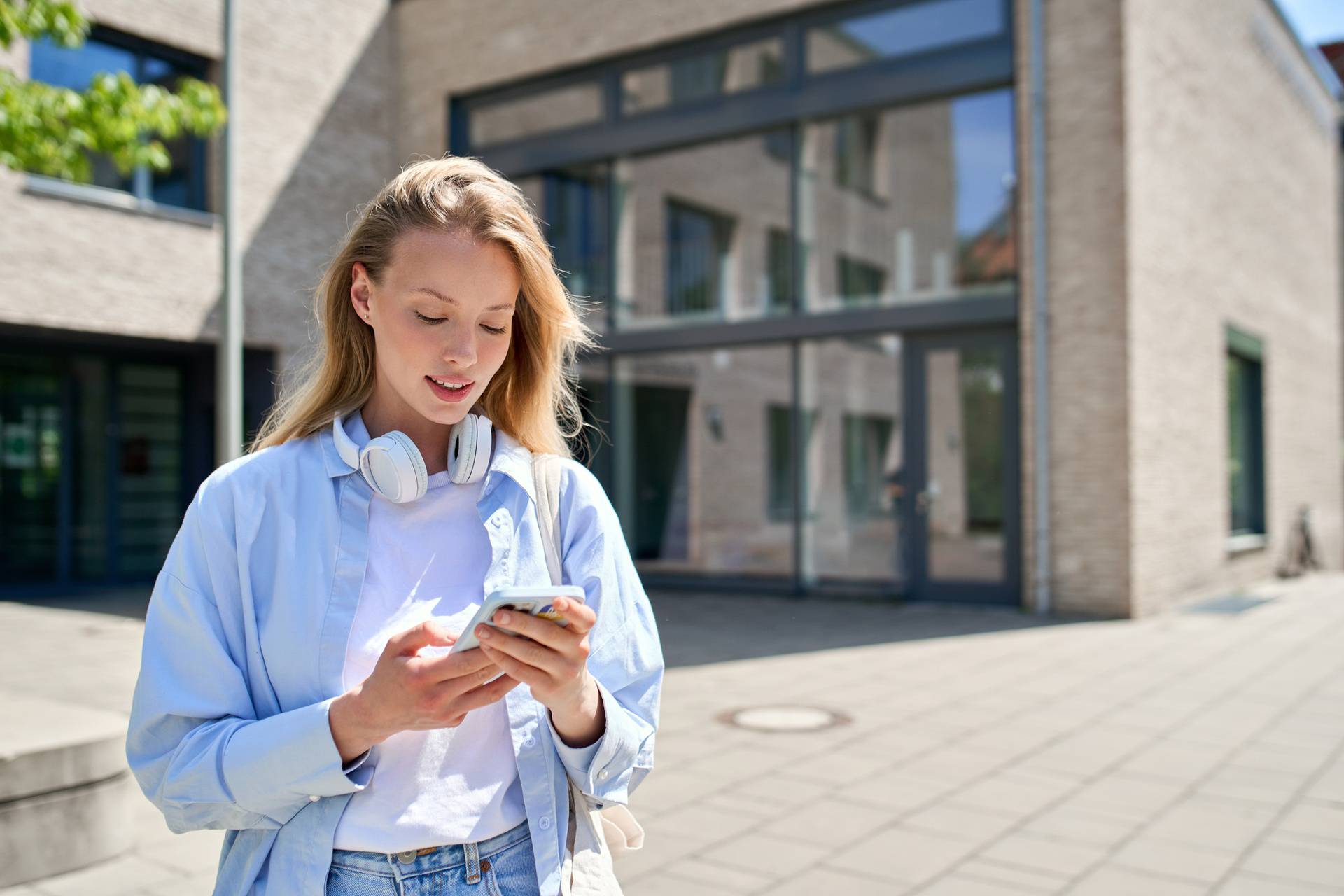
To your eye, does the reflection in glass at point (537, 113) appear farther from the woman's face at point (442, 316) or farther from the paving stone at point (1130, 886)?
the woman's face at point (442, 316)

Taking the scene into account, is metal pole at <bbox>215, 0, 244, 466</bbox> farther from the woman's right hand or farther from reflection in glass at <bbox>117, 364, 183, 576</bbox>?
reflection in glass at <bbox>117, 364, 183, 576</bbox>

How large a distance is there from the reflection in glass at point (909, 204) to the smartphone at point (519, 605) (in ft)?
34.9

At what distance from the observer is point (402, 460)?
1.47 meters

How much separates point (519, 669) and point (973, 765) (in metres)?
4.69

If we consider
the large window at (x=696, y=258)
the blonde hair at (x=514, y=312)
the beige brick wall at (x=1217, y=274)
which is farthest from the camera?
the large window at (x=696, y=258)

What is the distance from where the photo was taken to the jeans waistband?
1.41 meters

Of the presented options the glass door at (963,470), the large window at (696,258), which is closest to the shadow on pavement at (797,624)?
the glass door at (963,470)

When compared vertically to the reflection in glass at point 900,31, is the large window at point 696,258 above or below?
below

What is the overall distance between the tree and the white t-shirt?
557cm

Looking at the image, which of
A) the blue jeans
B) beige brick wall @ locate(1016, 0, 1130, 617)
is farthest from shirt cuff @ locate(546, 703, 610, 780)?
beige brick wall @ locate(1016, 0, 1130, 617)

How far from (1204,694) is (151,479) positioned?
1326 cm

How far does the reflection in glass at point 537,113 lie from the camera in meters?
14.0

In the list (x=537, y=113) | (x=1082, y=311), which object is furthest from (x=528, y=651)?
(x=537, y=113)

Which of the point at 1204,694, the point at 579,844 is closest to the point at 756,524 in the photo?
the point at 1204,694
